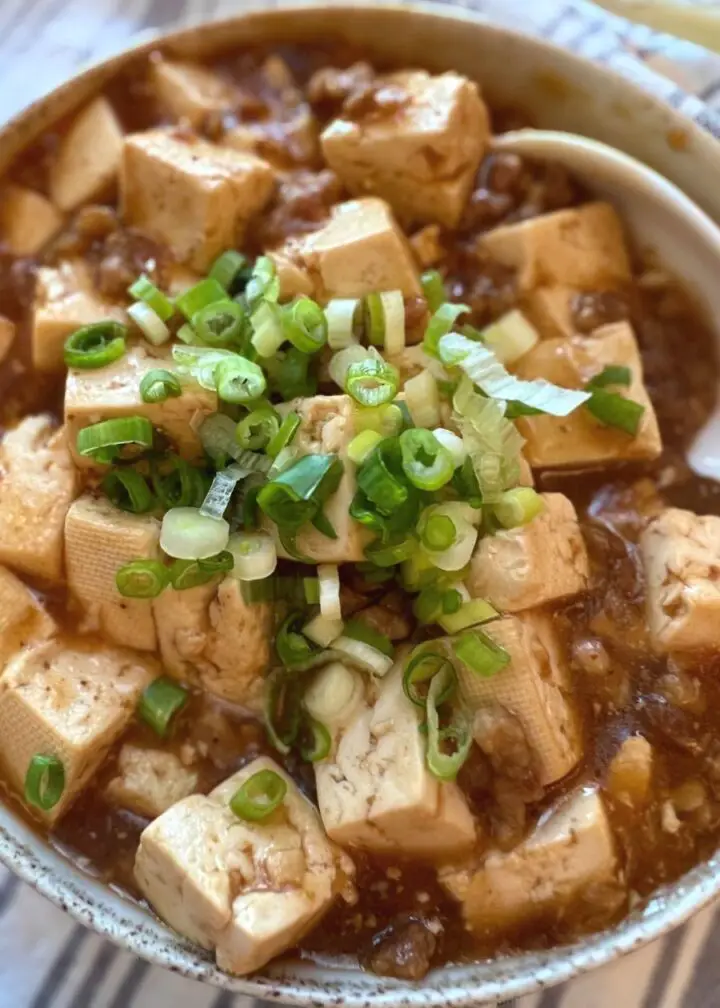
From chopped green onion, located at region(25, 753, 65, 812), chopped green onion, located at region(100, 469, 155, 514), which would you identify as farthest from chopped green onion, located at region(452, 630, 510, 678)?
chopped green onion, located at region(25, 753, 65, 812)

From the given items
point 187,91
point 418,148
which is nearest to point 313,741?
point 418,148

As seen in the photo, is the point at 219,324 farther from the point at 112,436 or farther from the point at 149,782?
the point at 149,782

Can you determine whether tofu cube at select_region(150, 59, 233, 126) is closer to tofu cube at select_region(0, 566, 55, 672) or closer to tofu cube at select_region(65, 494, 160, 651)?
tofu cube at select_region(65, 494, 160, 651)

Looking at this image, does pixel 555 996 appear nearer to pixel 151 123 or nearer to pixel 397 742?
pixel 397 742

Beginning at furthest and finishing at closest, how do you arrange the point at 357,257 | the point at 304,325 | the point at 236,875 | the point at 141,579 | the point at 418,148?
1. the point at 418,148
2. the point at 357,257
3. the point at 304,325
4. the point at 141,579
5. the point at 236,875

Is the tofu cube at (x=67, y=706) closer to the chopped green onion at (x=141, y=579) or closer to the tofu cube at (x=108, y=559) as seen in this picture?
the tofu cube at (x=108, y=559)
